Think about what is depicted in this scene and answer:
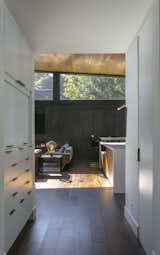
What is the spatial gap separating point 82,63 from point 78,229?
870 cm

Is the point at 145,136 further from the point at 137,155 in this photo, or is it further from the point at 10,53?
the point at 10,53

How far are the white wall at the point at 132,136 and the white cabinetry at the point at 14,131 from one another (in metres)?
1.30

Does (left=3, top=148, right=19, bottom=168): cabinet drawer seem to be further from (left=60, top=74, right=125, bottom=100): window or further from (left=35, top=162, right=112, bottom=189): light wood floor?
(left=60, top=74, right=125, bottom=100): window

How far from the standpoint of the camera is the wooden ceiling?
1052 cm

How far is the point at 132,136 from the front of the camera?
12.2 feet

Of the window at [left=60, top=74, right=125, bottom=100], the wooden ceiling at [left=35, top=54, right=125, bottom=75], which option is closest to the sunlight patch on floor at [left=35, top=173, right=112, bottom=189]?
the wooden ceiling at [left=35, top=54, right=125, bottom=75]

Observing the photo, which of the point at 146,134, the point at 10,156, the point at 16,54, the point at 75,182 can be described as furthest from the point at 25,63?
the point at 75,182

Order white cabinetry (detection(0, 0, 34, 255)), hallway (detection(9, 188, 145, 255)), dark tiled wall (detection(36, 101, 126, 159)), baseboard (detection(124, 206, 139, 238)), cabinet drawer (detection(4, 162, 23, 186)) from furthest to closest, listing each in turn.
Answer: dark tiled wall (detection(36, 101, 126, 159)) < baseboard (detection(124, 206, 139, 238)) < hallway (detection(9, 188, 145, 255)) < cabinet drawer (detection(4, 162, 23, 186)) < white cabinetry (detection(0, 0, 34, 255))

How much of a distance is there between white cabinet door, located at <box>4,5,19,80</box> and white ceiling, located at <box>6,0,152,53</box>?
10 centimetres

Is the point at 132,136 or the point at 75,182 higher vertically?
the point at 132,136

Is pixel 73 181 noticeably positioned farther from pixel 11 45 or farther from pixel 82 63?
pixel 82 63

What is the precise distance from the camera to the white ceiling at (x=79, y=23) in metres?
2.67

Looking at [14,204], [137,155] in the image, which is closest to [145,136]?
[137,155]

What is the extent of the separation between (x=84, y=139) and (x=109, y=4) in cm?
1045
